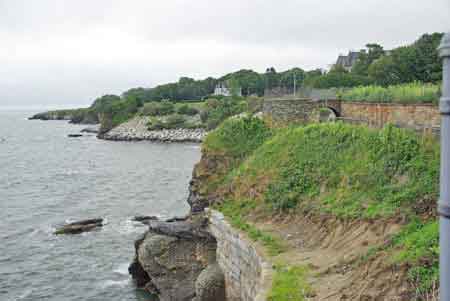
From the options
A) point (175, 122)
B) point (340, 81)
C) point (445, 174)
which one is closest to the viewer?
point (445, 174)

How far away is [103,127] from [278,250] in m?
104

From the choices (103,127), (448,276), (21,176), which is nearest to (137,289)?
(448,276)

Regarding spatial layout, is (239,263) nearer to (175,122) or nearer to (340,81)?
(340,81)

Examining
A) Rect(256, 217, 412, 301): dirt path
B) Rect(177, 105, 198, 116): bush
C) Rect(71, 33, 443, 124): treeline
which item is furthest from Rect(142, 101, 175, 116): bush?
Rect(256, 217, 412, 301): dirt path

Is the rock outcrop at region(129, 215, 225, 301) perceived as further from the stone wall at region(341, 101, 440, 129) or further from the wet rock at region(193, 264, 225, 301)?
the stone wall at region(341, 101, 440, 129)

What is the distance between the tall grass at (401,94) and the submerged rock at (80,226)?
18.2 metres

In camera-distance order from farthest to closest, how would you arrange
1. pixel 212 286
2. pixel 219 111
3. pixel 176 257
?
pixel 219 111 → pixel 176 257 → pixel 212 286

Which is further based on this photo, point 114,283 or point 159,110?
point 159,110

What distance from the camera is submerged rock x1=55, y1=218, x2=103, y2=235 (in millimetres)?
30578

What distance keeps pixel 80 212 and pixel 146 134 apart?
6661 centimetres

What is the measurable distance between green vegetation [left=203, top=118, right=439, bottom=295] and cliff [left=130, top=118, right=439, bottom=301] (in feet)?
0.11

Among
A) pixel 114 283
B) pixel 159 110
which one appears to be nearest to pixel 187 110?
pixel 159 110

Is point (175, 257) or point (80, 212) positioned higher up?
point (175, 257)

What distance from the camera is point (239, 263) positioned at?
613 inches
